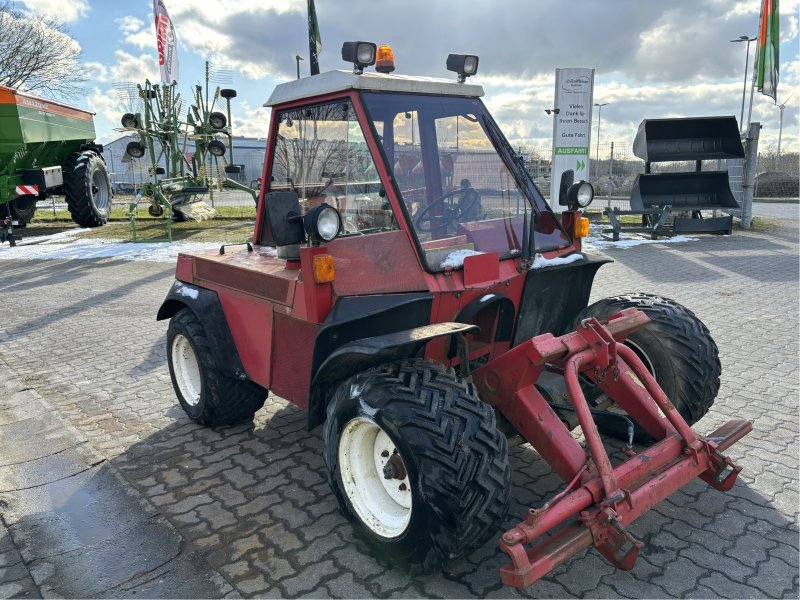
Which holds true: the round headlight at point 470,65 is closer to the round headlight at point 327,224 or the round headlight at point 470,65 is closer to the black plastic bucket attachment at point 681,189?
the round headlight at point 327,224

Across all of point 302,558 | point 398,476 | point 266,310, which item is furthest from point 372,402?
point 266,310

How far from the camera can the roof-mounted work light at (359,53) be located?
10.4 feet

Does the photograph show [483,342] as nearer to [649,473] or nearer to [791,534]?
[649,473]

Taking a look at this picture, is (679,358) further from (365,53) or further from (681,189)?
(681,189)

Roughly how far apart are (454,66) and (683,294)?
233 inches

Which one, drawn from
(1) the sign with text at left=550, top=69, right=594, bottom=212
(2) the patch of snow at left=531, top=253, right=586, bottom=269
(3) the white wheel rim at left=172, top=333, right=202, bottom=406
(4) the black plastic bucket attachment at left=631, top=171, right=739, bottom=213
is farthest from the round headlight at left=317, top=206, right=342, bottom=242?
(4) the black plastic bucket attachment at left=631, top=171, right=739, bottom=213

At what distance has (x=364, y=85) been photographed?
3188 mm

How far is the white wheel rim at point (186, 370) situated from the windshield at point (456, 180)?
7.25 ft

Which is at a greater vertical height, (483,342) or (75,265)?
(483,342)

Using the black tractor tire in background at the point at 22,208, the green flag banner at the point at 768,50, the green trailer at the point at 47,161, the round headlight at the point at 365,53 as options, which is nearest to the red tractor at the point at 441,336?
the round headlight at the point at 365,53

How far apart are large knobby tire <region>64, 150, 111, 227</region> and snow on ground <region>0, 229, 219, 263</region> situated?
62 centimetres

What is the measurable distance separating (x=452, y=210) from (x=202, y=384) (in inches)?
82.0

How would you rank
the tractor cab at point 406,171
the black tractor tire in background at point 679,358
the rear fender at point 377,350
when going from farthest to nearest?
1. the black tractor tire in background at point 679,358
2. the tractor cab at point 406,171
3. the rear fender at point 377,350

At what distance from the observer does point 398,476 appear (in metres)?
2.74
